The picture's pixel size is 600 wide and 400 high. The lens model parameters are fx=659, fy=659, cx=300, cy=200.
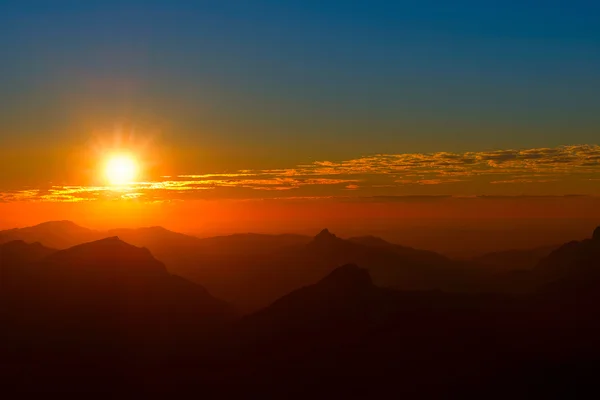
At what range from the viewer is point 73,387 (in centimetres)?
19388

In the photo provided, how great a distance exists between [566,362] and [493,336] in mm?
25220

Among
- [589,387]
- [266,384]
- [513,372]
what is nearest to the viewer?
[589,387]

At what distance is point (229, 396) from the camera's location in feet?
613

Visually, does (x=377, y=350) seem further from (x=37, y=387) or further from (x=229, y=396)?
(x=37, y=387)

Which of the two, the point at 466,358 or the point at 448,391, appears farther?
the point at 466,358

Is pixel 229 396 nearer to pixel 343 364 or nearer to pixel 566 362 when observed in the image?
pixel 343 364

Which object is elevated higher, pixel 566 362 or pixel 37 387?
pixel 37 387

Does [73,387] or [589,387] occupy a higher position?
[73,387]

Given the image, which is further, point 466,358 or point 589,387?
point 466,358

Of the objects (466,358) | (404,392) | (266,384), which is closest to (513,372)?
(466,358)

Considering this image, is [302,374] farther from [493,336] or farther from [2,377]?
[2,377]

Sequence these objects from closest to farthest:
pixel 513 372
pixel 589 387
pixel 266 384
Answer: pixel 589 387, pixel 513 372, pixel 266 384

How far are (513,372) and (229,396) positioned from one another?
7833 centimetres

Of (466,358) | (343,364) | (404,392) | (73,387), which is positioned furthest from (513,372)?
(73,387)
